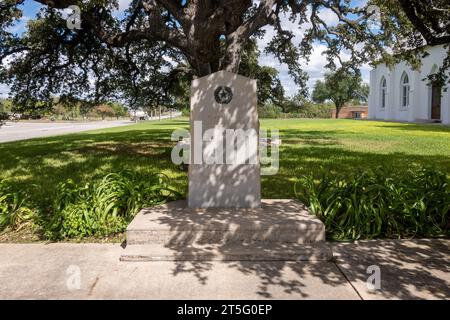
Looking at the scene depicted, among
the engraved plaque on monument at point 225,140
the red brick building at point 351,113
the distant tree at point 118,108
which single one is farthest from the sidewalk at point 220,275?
the red brick building at point 351,113

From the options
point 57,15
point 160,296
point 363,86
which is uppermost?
point 363,86

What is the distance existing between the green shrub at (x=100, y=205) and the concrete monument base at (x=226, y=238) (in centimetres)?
53

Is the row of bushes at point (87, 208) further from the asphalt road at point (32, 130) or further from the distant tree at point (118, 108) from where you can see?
the asphalt road at point (32, 130)

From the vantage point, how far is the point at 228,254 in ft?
16.3

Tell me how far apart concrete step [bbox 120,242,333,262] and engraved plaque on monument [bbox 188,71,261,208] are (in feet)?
4.50

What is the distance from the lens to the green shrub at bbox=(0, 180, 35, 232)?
6.09 metres

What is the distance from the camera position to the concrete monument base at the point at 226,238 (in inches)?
195

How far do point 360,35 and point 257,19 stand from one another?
18.7 feet

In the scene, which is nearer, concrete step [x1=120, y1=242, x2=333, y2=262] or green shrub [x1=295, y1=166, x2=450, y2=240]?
concrete step [x1=120, y1=242, x2=333, y2=262]

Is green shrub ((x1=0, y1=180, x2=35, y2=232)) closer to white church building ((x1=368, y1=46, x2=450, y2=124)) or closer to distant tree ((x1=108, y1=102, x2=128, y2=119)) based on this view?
distant tree ((x1=108, y1=102, x2=128, y2=119))

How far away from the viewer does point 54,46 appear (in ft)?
45.2

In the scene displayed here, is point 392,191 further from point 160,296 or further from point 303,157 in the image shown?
point 303,157

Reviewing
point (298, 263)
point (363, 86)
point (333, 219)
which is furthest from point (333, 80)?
point (363, 86)

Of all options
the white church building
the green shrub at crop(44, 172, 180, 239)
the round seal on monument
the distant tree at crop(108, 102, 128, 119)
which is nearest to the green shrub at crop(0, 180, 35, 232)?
the green shrub at crop(44, 172, 180, 239)
